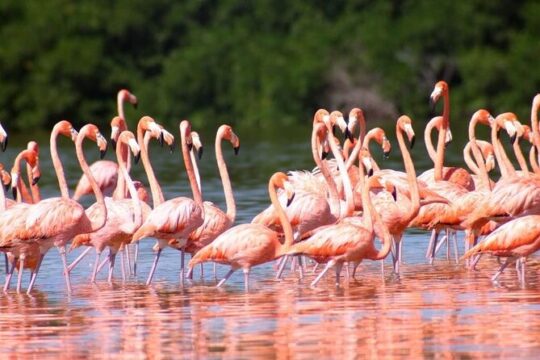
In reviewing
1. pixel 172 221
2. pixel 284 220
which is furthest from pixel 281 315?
pixel 172 221

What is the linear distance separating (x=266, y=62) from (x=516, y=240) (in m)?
38.3

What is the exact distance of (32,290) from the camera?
1209cm

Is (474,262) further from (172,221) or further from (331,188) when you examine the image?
(172,221)

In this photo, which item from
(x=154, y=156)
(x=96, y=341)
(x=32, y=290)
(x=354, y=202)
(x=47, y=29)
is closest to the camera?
(x=96, y=341)

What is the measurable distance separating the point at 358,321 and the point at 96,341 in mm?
1720

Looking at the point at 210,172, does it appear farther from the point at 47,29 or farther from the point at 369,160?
the point at 47,29

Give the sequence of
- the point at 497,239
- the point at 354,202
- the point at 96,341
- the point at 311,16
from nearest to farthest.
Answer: the point at 96,341
the point at 497,239
the point at 354,202
the point at 311,16

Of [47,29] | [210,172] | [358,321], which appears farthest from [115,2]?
[358,321]

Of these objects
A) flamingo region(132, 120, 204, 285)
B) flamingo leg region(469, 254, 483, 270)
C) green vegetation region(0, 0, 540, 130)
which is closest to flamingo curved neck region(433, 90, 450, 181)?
flamingo leg region(469, 254, 483, 270)

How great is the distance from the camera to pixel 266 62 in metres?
49.2

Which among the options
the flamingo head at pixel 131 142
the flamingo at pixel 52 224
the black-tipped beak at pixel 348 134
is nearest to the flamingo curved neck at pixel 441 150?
the black-tipped beak at pixel 348 134

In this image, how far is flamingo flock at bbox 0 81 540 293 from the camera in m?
11.6

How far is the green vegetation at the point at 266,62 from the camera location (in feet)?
151

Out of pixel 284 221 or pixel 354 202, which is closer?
pixel 284 221
